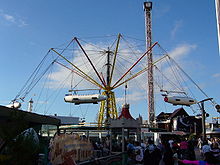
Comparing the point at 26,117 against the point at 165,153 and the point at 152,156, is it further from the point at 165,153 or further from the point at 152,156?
the point at 165,153

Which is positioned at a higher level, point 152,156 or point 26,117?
point 26,117

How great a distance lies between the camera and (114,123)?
662 inches

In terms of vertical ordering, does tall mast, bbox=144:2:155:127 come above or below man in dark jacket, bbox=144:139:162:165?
above

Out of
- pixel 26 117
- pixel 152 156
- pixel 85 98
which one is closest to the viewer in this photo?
pixel 152 156

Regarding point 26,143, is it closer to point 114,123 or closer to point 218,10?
point 218,10

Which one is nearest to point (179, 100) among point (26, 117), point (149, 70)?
point (26, 117)

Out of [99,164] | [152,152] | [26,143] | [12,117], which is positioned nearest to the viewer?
[26,143]

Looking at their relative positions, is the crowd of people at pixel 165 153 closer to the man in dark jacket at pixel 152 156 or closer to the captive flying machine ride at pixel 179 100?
the man in dark jacket at pixel 152 156

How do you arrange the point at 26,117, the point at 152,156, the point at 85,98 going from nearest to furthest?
1. the point at 152,156
2. the point at 26,117
3. the point at 85,98

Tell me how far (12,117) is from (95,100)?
105 ft

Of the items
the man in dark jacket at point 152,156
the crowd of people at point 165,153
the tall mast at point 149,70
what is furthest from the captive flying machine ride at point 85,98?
the tall mast at point 149,70

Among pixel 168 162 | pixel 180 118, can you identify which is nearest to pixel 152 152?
pixel 168 162

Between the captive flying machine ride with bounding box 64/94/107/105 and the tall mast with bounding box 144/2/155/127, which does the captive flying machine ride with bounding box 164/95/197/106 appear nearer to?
the captive flying machine ride with bounding box 64/94/107/105


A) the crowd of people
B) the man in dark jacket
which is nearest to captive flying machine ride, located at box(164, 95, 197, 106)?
the crowd of people
